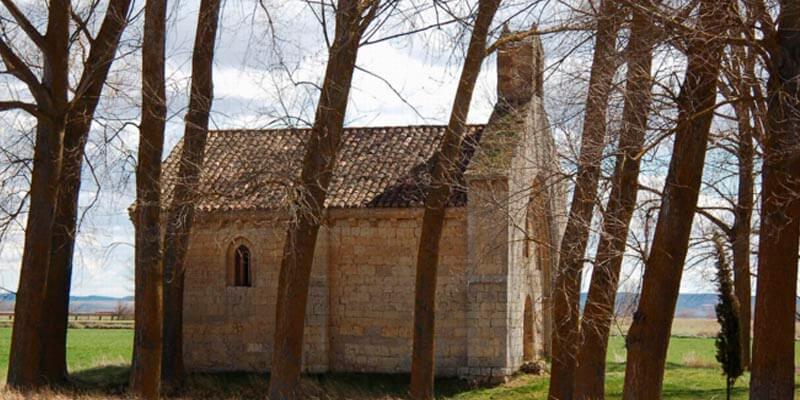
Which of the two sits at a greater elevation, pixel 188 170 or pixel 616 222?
pixel 188 170

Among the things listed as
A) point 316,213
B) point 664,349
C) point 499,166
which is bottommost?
point 664,349

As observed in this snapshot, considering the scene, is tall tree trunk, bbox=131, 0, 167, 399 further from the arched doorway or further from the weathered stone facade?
the arched doorway

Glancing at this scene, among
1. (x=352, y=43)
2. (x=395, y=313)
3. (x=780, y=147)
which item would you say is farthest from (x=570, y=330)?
(x=395, y=313)

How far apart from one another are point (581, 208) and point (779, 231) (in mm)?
4774

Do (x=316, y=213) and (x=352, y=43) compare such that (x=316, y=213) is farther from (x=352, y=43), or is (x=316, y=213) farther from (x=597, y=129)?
(x=597, y=129)

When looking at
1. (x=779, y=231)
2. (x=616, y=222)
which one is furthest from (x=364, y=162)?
(x=779, y=231)

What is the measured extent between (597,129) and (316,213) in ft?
15.2

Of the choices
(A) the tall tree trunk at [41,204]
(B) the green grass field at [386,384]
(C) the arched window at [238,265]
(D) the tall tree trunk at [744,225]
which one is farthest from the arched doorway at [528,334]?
(A) the tall tree trunk at [41,204]

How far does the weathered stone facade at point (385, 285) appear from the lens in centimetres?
2450

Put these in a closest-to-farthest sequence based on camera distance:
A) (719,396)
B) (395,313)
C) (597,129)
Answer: (597,129), (719,396), (395,313)

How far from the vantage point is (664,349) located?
10.8 m

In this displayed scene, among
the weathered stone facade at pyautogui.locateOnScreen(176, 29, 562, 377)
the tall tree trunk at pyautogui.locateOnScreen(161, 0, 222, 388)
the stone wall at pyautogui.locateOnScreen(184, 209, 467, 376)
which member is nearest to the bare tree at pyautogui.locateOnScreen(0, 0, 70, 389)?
the tall tree trunk at pyautogui.locateOnScreen(161, 0, 222, 388)

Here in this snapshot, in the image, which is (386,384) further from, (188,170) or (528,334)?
(188,170)

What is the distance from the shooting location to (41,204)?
15984 mm
